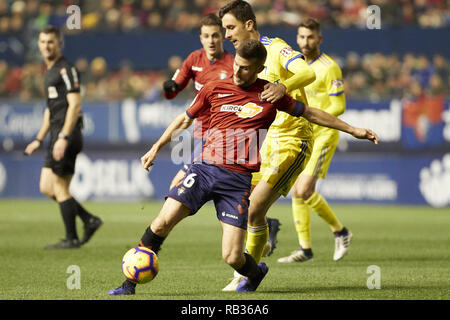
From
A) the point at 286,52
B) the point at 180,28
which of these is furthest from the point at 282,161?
the point at 180,28

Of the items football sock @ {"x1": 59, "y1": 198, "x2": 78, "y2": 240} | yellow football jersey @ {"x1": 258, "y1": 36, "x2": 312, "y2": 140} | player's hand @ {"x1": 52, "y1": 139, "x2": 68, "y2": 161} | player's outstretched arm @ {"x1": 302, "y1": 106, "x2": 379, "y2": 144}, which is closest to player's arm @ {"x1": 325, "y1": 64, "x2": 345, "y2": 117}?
yellow football jersey @ {"x1": 258, "y1": 36, "x2": 312, "y2": 140}

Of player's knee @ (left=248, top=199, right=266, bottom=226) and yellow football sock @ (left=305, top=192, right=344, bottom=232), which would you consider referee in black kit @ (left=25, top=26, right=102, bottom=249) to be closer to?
yellow football sock @ (left=305, top=192, right=344, bottom=232)

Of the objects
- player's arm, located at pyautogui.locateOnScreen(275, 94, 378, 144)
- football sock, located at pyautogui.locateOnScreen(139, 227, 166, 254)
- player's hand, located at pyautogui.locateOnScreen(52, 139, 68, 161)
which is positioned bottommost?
football sock, located at pyautogui.locateOnScreen(139, 227, 166, 254)

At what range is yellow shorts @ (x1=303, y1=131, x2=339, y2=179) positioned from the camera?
10.1 meters

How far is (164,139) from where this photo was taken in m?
6.78

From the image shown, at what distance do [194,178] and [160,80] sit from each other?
1430cm

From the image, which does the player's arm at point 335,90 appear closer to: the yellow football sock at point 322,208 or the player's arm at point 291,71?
the yellow football sock at point 322,208

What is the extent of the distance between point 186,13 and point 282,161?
14467mm

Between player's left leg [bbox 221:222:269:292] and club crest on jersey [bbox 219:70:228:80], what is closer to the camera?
player's left leg [bbox 221:222:269:292]

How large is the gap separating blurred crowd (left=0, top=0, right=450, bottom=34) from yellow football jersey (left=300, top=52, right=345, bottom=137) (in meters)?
9.94

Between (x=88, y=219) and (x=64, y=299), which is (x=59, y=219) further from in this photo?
(x=64, y=299)

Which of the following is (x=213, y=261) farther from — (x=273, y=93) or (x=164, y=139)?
(x=273, y=93)

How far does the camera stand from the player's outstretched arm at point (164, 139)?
21.9ft

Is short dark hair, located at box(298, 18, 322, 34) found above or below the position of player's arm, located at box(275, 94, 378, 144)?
above
